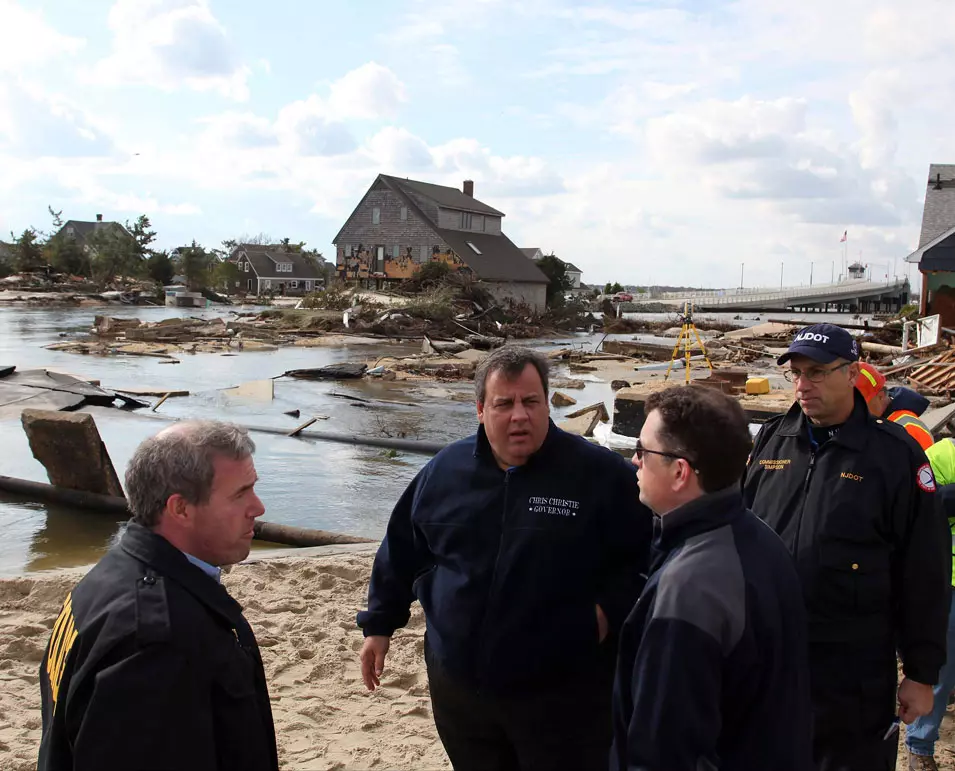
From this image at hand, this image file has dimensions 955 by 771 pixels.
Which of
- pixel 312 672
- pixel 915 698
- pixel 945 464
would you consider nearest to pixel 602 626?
pixel 915 698

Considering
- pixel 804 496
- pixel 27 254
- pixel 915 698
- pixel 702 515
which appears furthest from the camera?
pixel 27 254

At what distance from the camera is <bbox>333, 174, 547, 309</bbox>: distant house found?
2082 inches

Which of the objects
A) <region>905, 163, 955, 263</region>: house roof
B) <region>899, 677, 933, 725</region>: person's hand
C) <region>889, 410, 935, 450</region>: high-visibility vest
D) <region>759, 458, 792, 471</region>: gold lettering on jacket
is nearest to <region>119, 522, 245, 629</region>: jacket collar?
<region>759, 458, 792, 471</region>: gold lettering on jacket

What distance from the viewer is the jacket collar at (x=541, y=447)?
3.07 m

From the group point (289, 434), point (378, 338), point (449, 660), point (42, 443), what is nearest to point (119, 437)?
point (289, 434)

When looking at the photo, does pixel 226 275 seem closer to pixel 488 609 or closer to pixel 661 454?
pixel 488 609

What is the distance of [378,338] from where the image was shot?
3675 centimetres

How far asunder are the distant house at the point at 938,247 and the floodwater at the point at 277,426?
750 centimetres

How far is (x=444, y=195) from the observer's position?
58.0m

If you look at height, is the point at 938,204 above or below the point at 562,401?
above

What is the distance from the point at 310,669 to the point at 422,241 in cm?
5039

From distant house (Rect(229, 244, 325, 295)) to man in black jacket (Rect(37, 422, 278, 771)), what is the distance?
85477 millimetres

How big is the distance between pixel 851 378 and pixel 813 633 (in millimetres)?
1032

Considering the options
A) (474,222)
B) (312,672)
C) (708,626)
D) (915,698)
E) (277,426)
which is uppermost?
(474,222)
